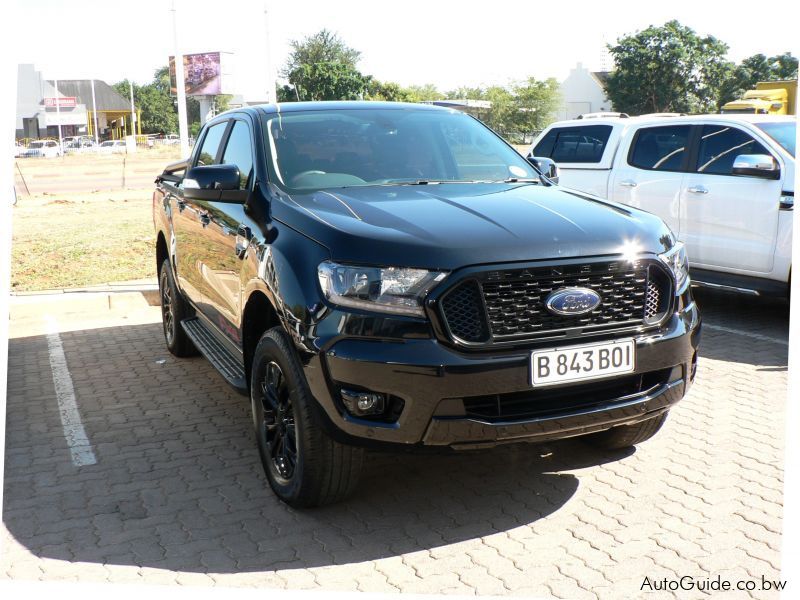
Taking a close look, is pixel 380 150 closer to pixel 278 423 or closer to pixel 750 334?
pixel 278 423

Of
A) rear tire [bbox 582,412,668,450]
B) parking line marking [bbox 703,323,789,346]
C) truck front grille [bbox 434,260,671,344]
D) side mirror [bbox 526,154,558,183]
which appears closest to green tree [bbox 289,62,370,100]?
parking line marking [bbox 703,323,789,346]

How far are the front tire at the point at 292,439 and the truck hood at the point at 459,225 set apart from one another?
55 centimetres

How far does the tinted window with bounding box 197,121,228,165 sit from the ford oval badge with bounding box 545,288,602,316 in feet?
9.71

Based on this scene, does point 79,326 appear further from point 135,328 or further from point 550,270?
point 550,270

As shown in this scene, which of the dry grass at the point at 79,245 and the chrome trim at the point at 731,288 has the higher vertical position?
the chrome trim at the point at 731,288

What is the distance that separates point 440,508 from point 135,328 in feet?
16.7

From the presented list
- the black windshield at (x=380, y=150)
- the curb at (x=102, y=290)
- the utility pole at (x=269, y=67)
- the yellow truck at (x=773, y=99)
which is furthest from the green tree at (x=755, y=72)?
the black windshield at (x=380, y=150)

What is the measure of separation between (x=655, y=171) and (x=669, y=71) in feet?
201

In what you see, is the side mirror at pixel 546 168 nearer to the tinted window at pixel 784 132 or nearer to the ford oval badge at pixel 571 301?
the ford oval badge at pixel 571 301

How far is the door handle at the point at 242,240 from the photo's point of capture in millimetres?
4336

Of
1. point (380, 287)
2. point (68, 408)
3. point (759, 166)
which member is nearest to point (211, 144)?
point (68, 408)

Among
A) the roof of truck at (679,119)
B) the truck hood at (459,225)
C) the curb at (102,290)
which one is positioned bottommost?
the curb at (102,290)

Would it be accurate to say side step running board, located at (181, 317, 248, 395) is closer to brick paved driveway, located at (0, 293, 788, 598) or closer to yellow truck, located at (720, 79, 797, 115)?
brick paved driveway, located at (0, 293, 788, 598)

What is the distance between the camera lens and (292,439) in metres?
3.97
